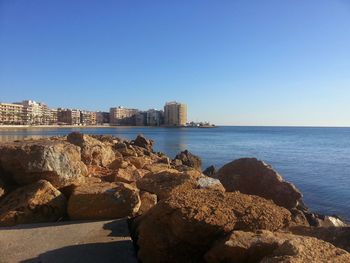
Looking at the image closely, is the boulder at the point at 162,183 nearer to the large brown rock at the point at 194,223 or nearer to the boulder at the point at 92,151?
the large brown rock at the point at 194,223

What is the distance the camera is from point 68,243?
5367mm

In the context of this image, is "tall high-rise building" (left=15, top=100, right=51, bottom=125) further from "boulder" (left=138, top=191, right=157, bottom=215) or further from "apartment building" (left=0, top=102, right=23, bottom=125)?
"boulder" (left=138, top=191, right=157, bottom=215)

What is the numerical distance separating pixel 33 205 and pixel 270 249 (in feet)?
13.0

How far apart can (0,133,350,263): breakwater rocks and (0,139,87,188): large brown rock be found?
2 centimetres

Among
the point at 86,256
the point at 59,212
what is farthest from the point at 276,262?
the point at 59,212

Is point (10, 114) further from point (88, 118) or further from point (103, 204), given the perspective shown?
point (103, 204)

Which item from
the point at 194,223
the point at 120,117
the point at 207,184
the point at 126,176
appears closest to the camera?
the point at 194,223

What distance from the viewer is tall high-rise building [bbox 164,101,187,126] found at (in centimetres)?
17075

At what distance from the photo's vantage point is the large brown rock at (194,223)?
4637 mm

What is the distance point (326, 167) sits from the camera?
92.3ft

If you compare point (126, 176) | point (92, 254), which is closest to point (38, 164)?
point (126, 176)

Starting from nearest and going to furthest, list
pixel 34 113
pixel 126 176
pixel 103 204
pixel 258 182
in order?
pixel 103 204, pixel 126 176, pixel 258 182, pixel 34 113

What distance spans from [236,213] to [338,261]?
1.62 metres

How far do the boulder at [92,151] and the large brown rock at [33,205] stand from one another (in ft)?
11.8
